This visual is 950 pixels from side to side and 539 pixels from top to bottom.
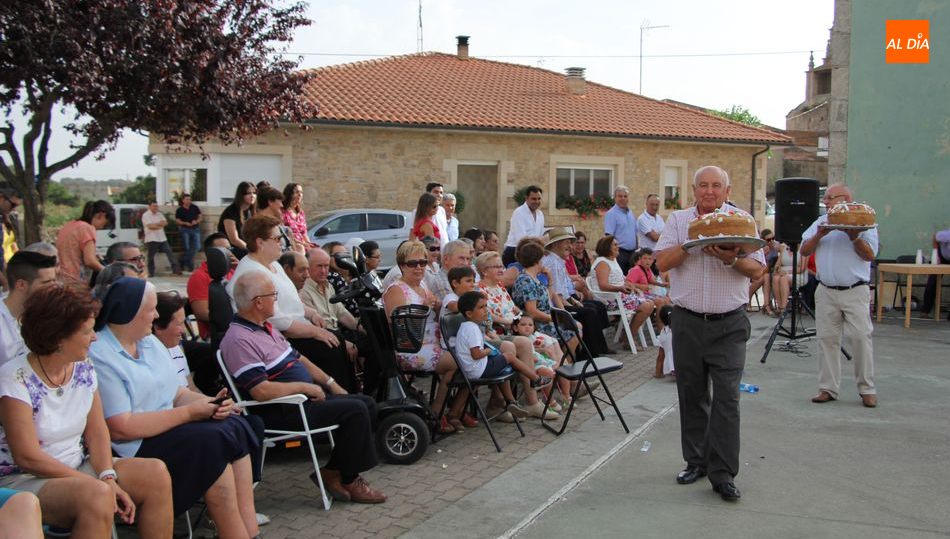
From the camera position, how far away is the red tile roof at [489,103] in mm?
21281

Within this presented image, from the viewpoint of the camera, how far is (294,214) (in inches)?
348

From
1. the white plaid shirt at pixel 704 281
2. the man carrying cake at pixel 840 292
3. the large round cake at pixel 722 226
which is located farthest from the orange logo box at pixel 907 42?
the large round cake at pixel 722 226

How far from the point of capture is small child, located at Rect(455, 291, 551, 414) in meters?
5.91

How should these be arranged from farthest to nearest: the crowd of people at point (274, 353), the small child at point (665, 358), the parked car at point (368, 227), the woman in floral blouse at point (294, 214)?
the parked car at point (368, 227), the woman in floral blouse at point (294, 214), the small child at point (665, 358), the crowd of people at point (274, 353)

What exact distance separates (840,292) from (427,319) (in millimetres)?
3577

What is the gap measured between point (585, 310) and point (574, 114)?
17.0 m

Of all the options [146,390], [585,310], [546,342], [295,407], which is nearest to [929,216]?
[585,310]

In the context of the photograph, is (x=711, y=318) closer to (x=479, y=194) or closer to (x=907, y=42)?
(x=907, y=42)

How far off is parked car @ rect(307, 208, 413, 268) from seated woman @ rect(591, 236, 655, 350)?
734 cm

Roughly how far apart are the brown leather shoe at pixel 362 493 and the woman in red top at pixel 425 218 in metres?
4.10

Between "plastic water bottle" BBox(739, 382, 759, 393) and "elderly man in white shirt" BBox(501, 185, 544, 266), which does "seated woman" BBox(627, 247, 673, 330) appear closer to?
"elderly man in white shirt" BBox(501, 185, 544, 266)

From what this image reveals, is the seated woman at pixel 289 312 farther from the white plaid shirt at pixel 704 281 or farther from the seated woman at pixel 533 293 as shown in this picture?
the white plaid shirt at pixel 704 281

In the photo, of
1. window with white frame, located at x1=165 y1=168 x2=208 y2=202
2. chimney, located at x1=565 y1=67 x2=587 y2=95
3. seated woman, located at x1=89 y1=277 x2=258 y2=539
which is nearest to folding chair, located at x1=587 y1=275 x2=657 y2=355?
seated woman, located at x1=89 y1=277 x2=258 y2=539

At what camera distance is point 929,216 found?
14.1 meters
